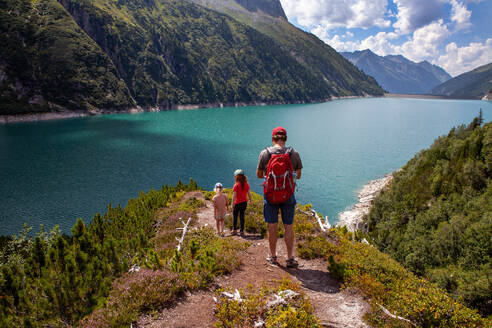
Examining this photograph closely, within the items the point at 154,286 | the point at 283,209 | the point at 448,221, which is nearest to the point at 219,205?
the point at 283,209

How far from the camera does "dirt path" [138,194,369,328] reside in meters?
4.85

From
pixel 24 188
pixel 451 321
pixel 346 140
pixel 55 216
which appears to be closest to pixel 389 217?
pixel 451 321

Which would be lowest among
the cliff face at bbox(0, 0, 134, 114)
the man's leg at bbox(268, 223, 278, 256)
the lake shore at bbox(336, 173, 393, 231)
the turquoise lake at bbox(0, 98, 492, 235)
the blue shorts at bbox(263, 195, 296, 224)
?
the lake shore at bbox(336, 173, 393, 231)

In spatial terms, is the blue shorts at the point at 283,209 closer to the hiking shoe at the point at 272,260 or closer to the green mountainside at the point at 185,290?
the green mountainside at the point at 185,290

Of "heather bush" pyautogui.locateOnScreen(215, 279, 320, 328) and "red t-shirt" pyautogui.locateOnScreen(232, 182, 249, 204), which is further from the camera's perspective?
"red t-shirt" pyautogui.locateOnScreen(232, 182, 249, 204)

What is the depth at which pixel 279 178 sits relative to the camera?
18.6 feet

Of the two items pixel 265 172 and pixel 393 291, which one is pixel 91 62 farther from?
pixel 393 291

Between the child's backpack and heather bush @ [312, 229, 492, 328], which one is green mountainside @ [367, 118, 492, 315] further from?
the child's backpack

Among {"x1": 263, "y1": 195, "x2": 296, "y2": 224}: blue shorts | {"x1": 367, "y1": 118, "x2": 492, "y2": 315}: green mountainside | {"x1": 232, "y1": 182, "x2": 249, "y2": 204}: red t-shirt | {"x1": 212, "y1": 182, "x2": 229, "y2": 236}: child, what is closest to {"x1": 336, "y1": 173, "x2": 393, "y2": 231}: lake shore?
{"x1": 367, "y1": 118, "x2": 492, "y2": 315}: green mountainside

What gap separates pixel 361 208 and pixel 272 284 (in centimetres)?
2639

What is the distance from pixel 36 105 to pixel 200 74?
117m

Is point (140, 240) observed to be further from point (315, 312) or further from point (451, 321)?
point (451, 321)

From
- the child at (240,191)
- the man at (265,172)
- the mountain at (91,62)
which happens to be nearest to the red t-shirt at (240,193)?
the child at (240,191)

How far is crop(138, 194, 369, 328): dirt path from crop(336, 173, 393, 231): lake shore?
17556mm
